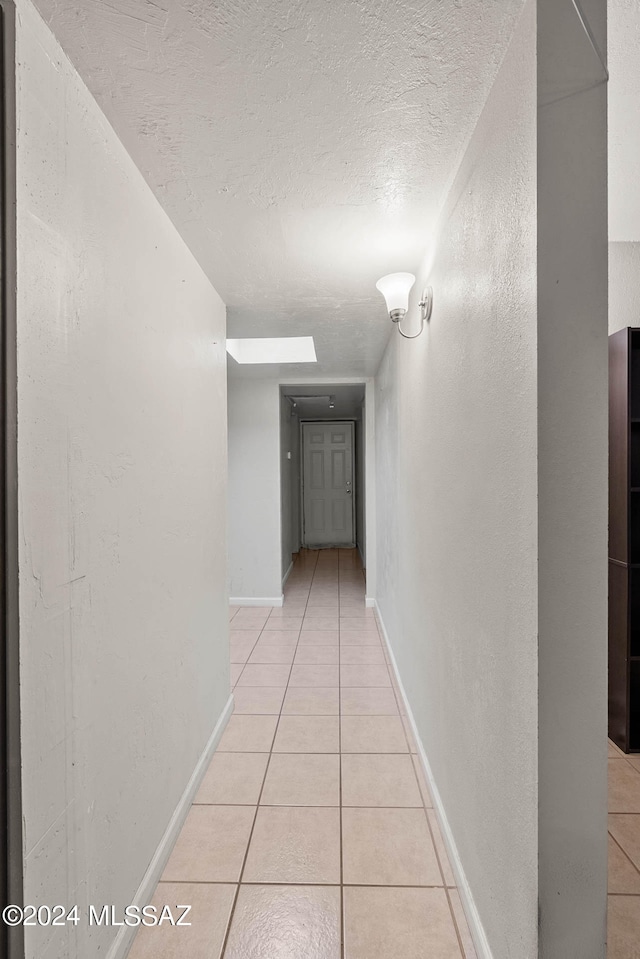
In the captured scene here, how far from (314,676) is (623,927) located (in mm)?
2043

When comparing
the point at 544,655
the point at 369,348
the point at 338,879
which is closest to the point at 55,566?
the point at 544,655

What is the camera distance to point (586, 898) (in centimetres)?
93

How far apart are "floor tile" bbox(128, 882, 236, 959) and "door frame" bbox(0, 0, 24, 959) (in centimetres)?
64

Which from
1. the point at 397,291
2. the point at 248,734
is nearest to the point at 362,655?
the point at 248,734

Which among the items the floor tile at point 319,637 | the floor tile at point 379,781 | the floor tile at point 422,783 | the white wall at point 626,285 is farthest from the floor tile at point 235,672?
the white wall at point 626,285

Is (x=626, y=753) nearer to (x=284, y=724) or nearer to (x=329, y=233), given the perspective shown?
(x=284, y=724)

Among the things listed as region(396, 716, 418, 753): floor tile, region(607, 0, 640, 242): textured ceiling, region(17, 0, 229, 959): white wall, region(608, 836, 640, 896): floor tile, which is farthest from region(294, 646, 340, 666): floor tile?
region(607, 0, 640, 242): textured ceiling

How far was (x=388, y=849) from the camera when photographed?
1.73 m

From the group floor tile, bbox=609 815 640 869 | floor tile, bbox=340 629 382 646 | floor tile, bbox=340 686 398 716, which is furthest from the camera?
floor tile, bbox=340 629 382 646

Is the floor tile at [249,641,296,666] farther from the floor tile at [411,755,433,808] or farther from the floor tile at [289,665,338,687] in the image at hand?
the floor tile at [411,755,433,808]

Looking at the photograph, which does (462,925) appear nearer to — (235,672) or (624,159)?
(235,672)

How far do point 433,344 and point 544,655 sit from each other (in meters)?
1.32

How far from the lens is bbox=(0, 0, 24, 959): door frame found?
905 millimetres

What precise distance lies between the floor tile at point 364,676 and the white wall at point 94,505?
1.39 meters
